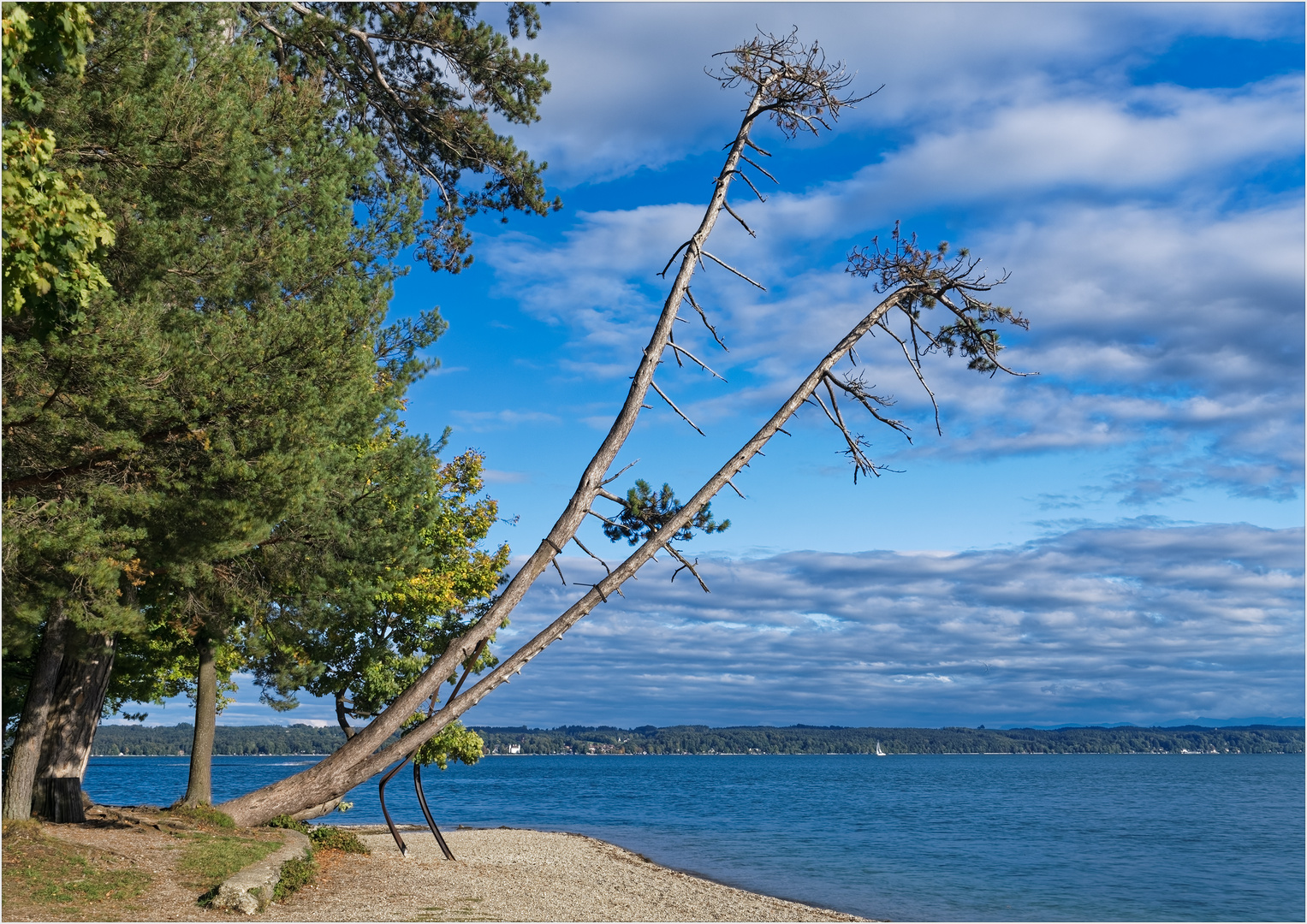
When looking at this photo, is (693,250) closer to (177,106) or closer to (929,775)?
(177,106)

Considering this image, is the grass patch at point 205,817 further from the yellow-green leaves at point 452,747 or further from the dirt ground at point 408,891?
the yellow-green leaves at point 452,747

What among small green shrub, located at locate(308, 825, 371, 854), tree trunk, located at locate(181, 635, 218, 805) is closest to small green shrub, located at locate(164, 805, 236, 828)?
tree trunk, located at locate(181, 635, 218, 805)

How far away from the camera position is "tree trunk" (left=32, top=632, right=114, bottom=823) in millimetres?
14891

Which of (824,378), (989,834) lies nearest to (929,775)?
(989,834)

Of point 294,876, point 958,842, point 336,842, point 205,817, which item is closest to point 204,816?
point 205,817

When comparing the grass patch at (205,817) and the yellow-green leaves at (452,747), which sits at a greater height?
the yellow-green leaves at (452,747)

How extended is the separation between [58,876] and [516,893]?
7328 millimetres

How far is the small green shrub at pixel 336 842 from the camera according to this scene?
61.2 feet

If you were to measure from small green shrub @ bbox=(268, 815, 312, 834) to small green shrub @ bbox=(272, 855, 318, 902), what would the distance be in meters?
3.05

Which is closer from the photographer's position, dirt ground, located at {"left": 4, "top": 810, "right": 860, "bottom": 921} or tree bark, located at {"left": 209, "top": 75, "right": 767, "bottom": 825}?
dirt ground, located at {"left": 4, "top": 810, "right": 860, "bottom": 921}

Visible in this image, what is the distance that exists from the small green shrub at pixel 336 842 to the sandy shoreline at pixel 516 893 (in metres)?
0.38

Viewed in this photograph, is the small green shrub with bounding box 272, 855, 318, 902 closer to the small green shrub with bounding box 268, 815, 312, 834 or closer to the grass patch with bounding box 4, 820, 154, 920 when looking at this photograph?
the grass patch with bounding box 4, 820, 154, 920

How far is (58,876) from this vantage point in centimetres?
1085

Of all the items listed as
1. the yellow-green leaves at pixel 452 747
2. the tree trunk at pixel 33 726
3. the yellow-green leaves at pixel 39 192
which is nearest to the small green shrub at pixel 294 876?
the tree trunk at pixel 33 726
